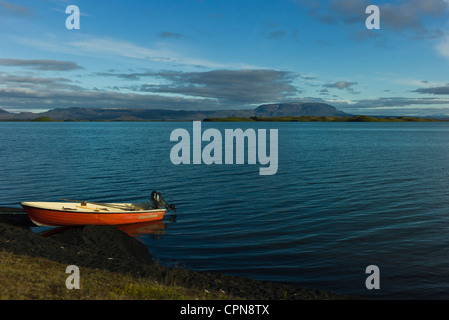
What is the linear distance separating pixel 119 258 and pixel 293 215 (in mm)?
15596

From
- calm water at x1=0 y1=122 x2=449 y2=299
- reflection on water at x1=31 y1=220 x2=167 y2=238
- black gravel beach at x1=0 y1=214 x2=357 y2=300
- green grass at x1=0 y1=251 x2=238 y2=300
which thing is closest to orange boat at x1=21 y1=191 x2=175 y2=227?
reflection on water at x1=31 y1=220 x2=167 y2=238

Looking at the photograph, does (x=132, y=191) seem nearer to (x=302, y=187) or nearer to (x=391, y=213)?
(x=302, y=187)

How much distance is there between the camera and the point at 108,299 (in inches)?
470

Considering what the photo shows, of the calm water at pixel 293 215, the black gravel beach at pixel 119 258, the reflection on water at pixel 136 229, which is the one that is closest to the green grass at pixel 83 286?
the black gravel beach at pixel 119 258

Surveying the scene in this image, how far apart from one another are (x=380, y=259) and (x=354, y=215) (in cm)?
937

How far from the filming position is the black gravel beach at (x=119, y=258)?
15250mm

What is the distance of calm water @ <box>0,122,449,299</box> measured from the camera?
1905 cm

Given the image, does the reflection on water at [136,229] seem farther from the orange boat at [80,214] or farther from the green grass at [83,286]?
the green grass at [83,286]

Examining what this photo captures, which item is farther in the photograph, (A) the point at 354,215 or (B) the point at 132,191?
(B) the point at 132,191

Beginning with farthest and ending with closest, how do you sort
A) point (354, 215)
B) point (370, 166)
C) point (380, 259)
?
point (370, 166) → point (354, 215) → point (380, 259)

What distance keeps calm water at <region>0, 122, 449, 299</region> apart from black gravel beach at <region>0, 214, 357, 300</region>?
1.74 m

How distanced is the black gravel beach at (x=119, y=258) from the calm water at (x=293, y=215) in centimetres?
174

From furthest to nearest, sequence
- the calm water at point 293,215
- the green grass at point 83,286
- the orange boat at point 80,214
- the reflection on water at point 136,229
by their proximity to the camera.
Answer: the reflection on water at point 136,229 < the orange boat at point 80,214 < the calm water at point 293,215 < the green grass at point 83,286
